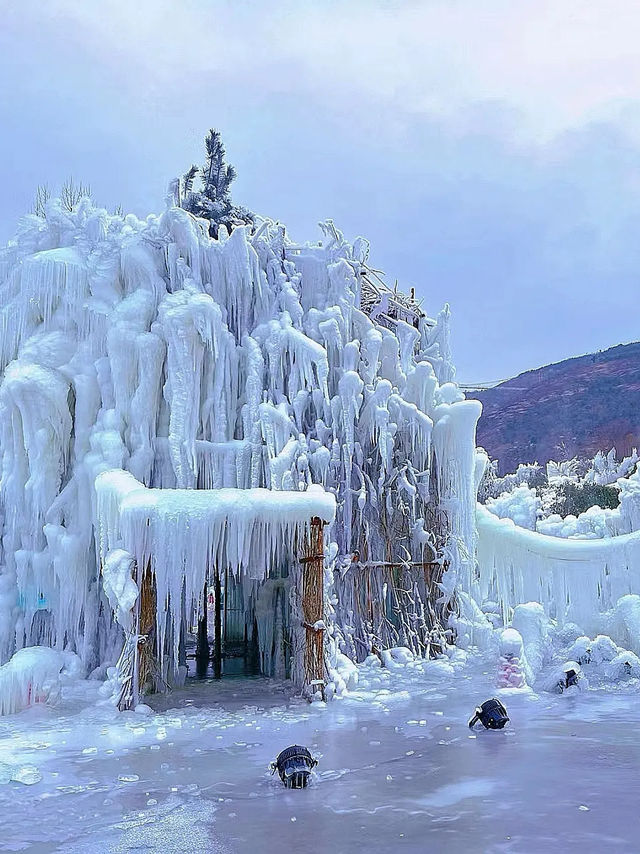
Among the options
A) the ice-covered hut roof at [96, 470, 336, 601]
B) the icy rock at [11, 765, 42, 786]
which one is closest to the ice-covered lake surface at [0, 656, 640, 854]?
the icy rock at [11, 765, 42, 786]

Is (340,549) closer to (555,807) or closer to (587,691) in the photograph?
(587,691)

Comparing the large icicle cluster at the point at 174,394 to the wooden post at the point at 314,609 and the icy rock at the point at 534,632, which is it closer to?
the wooden post at the point at 314,609

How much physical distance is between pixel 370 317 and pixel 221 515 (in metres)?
7.00

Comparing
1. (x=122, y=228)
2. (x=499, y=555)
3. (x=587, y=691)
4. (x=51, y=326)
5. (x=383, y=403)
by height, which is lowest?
(x=587, y=691)

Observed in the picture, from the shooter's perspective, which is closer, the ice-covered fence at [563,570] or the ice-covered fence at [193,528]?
the ice-covered fence at [193,528]

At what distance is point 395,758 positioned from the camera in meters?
7.78

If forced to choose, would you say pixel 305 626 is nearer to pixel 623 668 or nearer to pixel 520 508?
pixel 623 668

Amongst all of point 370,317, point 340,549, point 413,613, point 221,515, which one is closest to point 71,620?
point 221,515

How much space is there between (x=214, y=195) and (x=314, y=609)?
943 centimetres

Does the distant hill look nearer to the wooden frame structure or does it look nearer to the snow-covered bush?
the snow-covered bush

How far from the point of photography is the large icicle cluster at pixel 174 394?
492 inches

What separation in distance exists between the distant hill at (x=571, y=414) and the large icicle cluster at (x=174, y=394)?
4268 centimetres

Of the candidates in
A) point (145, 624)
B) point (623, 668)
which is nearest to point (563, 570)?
point (623, 668)

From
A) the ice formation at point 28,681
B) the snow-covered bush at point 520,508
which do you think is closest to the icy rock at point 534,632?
the snow-covered bush at point 520,508
